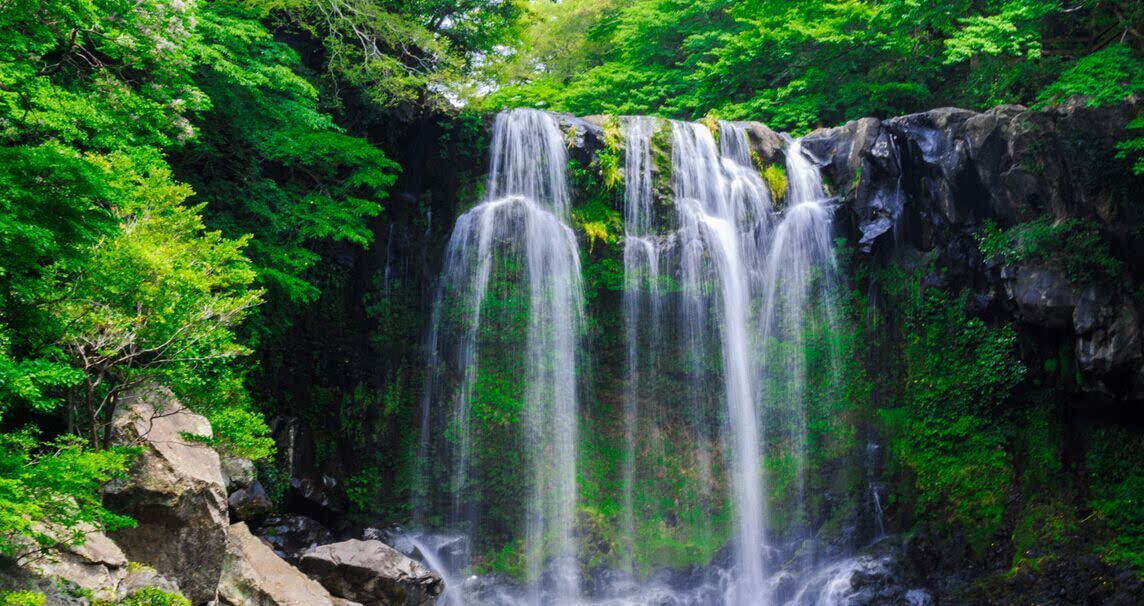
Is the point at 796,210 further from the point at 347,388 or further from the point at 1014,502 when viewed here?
the point at 347,388

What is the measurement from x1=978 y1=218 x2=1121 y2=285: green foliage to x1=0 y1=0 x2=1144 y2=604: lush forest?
0.13 ft

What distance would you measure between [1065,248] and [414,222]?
35.6ft

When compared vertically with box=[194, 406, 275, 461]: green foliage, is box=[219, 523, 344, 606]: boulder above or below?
below

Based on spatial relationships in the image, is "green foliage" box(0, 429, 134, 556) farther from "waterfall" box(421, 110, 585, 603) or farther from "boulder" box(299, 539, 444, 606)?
"waterfall" box(421, 110, 585, 603)

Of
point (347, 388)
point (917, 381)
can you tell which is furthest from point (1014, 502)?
point (347, 388)

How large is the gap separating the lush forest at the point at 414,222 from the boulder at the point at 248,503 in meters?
0.93

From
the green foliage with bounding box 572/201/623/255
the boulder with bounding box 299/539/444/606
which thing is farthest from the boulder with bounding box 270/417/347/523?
the green foliage with bounding box 572/201/623/255

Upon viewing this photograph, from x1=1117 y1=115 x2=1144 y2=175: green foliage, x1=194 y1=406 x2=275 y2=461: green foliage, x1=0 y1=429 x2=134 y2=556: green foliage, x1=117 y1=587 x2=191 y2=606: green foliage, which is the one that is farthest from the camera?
x1=1117 y1=115 x2=1144 y2=175: green foliage

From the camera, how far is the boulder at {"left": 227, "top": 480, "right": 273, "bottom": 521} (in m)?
10.8

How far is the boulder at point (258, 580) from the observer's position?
874 centimetres

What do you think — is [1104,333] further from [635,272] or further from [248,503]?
[248,503]

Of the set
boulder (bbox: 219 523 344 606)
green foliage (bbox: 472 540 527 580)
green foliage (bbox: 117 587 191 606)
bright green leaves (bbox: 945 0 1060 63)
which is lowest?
green foliage (bbox: 472 540 527 580)

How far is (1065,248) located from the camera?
475 inches

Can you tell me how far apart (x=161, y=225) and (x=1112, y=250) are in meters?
13.0
